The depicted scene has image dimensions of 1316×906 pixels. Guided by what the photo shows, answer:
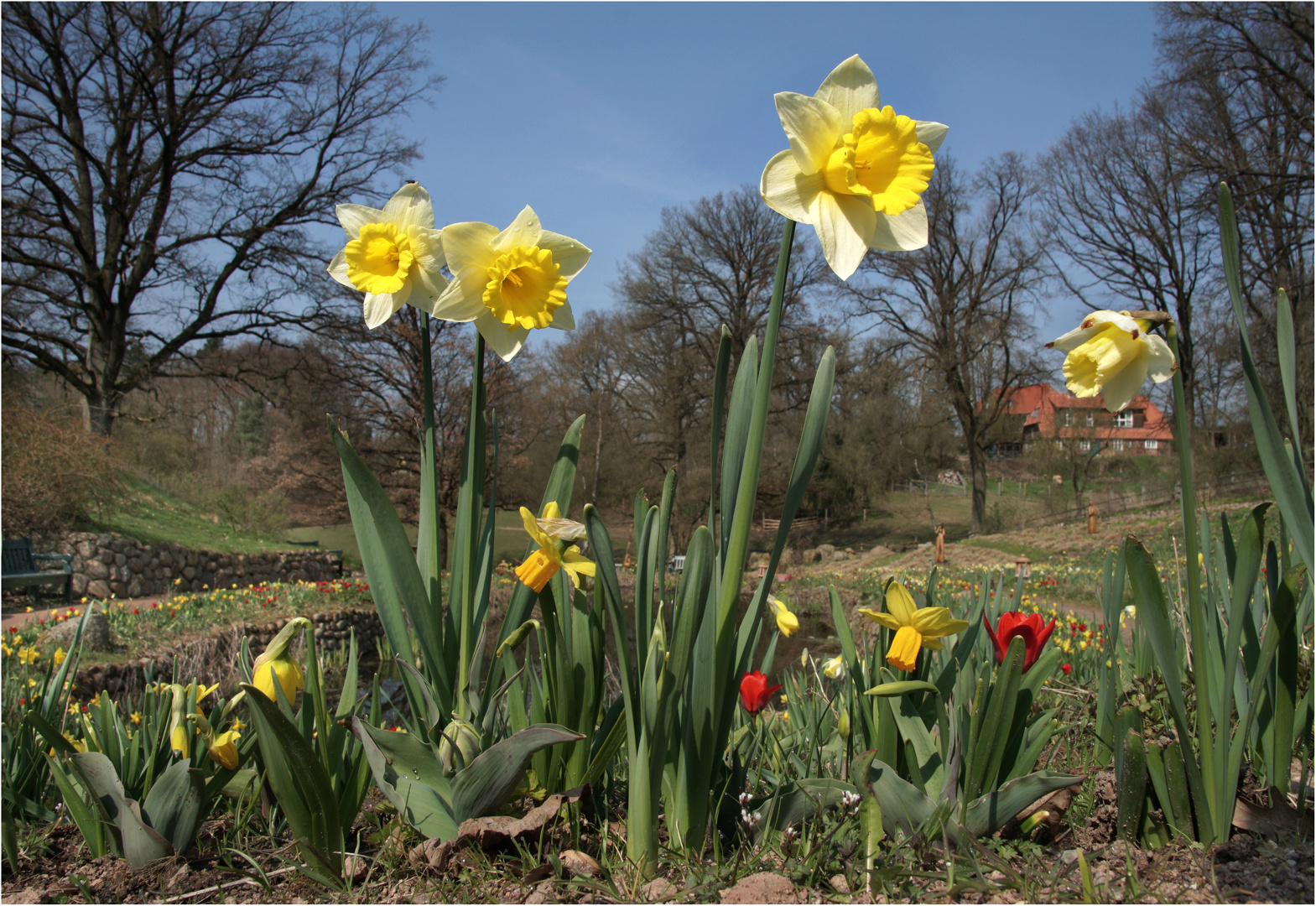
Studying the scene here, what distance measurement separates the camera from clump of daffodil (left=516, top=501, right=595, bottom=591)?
1.22 metres

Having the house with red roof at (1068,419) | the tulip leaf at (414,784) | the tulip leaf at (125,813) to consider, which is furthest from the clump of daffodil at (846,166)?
the house with red roof at (1068,419)

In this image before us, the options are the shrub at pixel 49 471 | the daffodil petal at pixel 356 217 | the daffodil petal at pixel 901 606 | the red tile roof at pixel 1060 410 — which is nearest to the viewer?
the daffodil petal at pixel 901 606

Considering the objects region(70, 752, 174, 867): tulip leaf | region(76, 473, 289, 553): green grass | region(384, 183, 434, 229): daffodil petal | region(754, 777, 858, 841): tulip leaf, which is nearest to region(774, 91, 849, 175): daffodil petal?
region(384, 183, 434, 229): daffodil petal

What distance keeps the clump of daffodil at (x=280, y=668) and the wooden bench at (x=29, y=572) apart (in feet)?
30.1

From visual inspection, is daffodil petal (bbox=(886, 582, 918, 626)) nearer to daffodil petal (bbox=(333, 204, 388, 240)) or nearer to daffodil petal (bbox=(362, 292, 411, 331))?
daffodil petal (bbox=(362, 292, 411, 331))

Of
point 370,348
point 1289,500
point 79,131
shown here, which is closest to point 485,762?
point 1289,500

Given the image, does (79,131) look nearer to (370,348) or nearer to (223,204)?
(223,204)

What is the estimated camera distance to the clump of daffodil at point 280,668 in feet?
4.07

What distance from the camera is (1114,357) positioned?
1093 mm

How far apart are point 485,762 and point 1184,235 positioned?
910 inches

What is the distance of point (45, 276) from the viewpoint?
13.9 metres

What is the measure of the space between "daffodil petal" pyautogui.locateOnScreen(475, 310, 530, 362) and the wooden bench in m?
9.49

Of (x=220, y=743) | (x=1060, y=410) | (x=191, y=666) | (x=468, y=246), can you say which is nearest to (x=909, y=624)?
(x=468, y=246)

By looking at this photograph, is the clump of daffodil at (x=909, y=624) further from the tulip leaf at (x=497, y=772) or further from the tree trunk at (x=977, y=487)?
the tree trunk at (x=977, y=487)
